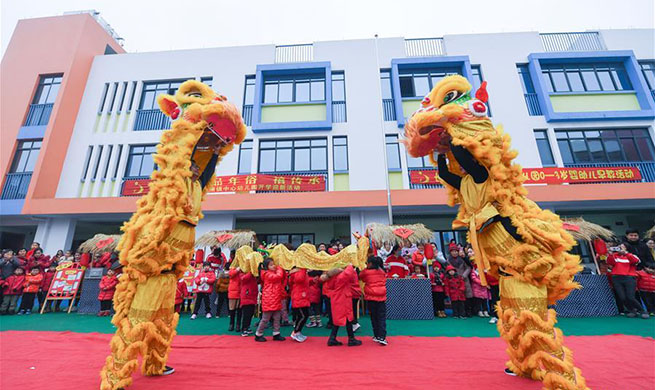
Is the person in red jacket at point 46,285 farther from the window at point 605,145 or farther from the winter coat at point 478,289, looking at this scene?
the window at point 605,145

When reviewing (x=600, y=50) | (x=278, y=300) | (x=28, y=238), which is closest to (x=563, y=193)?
(x=600, y=50)

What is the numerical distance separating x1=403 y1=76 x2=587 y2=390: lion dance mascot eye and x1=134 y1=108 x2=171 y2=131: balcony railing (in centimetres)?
1200

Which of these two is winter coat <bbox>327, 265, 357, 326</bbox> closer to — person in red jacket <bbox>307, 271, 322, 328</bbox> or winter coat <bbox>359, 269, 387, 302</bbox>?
winter coat <bbox>359, 269, 387, 302</bbox>

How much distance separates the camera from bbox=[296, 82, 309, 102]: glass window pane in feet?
40.0

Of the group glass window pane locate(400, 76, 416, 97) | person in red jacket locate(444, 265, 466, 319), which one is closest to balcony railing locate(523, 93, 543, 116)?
→ glass window pane locate(400, 76, 416, 97)

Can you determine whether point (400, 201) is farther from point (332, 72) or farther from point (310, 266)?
point (332, 72)

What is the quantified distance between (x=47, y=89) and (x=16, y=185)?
13.9ft

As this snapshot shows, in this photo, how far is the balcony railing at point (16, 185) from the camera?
10977mm

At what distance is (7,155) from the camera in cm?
1134

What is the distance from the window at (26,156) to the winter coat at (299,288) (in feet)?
41.5

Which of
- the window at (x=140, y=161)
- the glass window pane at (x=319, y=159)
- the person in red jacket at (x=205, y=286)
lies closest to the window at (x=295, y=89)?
the glass window pane at (x=319, y=159)

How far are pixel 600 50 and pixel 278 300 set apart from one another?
16.3 metres

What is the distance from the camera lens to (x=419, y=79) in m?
12.4

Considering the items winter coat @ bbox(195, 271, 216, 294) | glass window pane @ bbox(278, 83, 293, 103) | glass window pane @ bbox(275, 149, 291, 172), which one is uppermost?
glass window pane @ bbox(278, 83, 293, 103)
